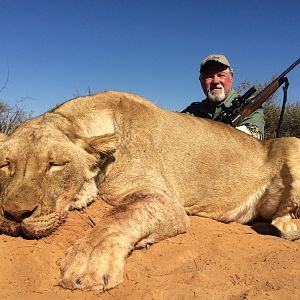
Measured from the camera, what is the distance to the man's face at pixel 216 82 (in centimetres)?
771

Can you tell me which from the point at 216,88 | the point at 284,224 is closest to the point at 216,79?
the point at 216,88

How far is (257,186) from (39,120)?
A: 259 centimetres

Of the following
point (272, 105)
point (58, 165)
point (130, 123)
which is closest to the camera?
point (58, 165)

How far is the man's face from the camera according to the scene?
25.3ft

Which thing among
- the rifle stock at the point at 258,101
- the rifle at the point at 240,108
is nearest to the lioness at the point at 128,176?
the rifle at the point at 240,108

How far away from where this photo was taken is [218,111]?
7.71 meters

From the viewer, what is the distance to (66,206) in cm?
346

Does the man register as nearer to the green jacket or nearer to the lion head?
the green jacket

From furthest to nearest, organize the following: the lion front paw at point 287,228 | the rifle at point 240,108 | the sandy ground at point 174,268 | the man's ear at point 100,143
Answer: the rifle at point 240,108 < the lion front paw at point 287,228 < the man's ear at point 100,143 < the sandy ground at point 174,268

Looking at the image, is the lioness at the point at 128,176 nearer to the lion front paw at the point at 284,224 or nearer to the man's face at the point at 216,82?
the lion front paw at the point at 284,224

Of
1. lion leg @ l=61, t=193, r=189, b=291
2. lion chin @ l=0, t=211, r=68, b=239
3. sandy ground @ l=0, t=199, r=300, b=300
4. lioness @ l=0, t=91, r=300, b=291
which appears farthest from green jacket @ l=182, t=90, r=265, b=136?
lion chin @ l=0, t=211, r=68, b=239

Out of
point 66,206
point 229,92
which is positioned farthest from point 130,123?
point 229,92

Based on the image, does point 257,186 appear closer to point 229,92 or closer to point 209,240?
point 209,240

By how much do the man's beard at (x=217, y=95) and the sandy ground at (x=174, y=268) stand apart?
159 inches
